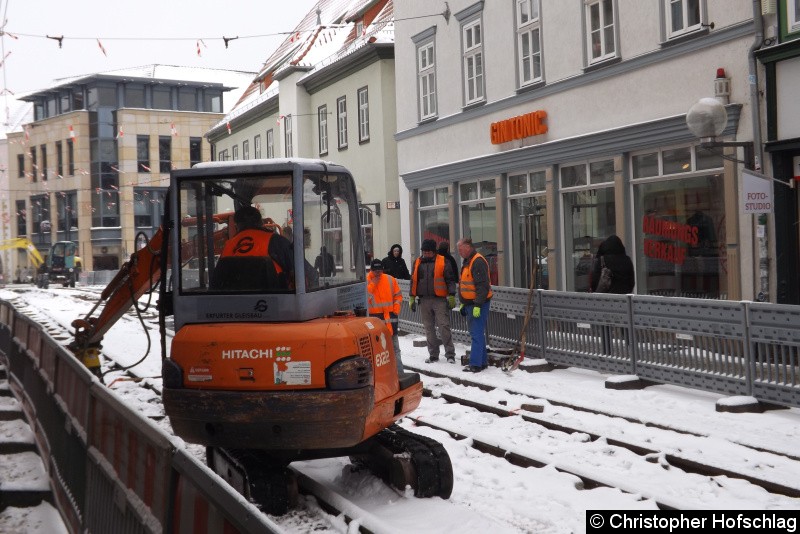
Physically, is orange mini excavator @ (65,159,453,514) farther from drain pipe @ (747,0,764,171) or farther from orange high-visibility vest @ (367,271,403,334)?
drain pipe @ (747,0,764,171)

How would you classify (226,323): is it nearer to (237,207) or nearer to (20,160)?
(237,207)

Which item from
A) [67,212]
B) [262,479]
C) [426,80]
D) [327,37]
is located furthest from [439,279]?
[67,212]

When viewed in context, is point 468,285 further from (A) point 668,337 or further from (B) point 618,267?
(A) point 668,337

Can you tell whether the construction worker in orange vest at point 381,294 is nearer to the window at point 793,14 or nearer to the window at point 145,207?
the window at point 793,14

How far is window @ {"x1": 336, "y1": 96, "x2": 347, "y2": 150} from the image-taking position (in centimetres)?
3300

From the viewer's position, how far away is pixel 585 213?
19203 millimetres

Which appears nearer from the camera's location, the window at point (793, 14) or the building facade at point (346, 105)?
the window at point (793, 14)

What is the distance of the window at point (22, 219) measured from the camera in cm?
8262

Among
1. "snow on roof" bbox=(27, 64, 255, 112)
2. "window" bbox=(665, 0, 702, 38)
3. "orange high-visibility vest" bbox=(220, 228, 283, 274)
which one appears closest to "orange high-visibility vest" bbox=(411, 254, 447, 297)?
"window" bbox=(665, 0, 702, 38)

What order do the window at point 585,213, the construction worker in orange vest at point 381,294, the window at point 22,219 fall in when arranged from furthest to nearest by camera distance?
the window at point 22,219, the window at point 585,213, the construction worker in orange vest at point 381,294

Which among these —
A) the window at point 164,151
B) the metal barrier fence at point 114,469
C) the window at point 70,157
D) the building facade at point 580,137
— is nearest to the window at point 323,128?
the building facade at point 580,137

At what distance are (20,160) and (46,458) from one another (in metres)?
80.5

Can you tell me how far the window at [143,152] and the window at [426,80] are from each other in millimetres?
53851

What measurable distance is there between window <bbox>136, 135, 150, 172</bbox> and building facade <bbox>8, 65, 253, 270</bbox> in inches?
3.1
